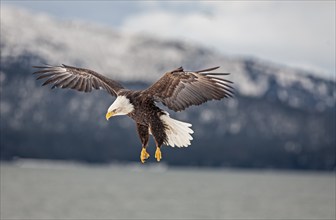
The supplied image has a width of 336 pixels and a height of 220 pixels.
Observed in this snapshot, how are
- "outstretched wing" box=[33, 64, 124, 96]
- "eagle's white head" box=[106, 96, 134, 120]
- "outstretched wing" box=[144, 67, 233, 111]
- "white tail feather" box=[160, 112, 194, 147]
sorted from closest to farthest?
"eagle's white head" box=[106, 96, 134, 120] < "outstretched wing" box=[144, 67, 233, 111] < "white tail feather" box=[160, 112, 194, 147] < "outstretched wing" box=[33, 64, 124, 96]

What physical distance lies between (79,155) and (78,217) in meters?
110

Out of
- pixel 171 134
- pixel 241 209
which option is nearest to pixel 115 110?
pixel 171 134

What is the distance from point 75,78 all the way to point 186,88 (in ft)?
6.00

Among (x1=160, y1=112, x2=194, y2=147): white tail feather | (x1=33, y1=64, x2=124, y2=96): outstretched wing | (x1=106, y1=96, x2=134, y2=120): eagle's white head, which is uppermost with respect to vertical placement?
(x1=33, y1=64, x2=124, y2=96): outstretched wing

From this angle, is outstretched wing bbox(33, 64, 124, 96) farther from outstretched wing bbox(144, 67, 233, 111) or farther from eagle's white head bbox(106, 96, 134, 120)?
eagle's white head bbox(106, 96, 134, 120)

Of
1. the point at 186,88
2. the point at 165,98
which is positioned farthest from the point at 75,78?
the point at 186,88

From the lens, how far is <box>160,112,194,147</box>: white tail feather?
27.9 ft

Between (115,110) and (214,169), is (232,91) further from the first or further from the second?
(214,169)

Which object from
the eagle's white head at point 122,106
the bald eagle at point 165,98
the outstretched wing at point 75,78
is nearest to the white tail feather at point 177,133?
the bald eagle at point 165,98

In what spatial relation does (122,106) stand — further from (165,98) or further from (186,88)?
(186,88)

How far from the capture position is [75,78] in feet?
31.0

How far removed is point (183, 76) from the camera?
8.50m

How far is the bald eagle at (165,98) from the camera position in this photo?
784 centimetres

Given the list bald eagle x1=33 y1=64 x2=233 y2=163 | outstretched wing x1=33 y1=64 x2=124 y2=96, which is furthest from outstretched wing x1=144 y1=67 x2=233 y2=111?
outstretched wing x1=33 y1=64 x2=124 y2=96
